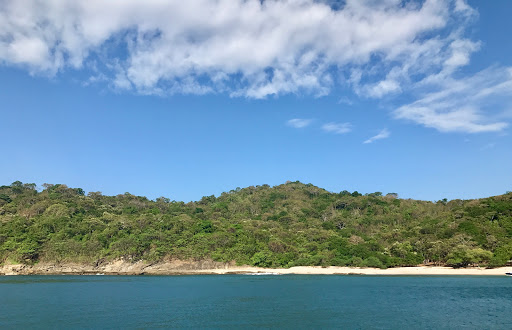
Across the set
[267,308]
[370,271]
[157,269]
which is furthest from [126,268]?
[267,308]

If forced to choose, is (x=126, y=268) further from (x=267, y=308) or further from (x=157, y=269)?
(x=267, y=308)

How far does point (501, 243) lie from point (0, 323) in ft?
307

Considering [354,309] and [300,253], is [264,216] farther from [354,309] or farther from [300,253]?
[354,309]

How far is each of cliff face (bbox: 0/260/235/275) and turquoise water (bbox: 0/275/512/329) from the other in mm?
43362

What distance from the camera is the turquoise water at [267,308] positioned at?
30.5m

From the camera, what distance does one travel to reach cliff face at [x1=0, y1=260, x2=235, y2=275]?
9444cm

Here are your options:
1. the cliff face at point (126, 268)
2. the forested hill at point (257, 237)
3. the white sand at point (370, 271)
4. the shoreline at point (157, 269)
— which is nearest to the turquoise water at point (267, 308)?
the white sand at point (370, 271)

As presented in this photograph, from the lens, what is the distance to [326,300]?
42.8 meters

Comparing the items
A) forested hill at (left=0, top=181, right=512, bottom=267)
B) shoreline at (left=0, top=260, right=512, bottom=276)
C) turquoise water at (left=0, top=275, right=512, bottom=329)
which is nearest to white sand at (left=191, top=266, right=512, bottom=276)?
shoreline at (left=0, top=260, right=512, bottom=276)

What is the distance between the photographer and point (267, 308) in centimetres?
3759

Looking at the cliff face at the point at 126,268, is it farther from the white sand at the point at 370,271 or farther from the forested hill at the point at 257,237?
the white sand at the point at 370,271

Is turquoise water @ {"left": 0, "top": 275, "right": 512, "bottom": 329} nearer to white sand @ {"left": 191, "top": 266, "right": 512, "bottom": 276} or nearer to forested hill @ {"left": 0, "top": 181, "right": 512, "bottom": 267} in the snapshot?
white sand @ {"left": 191, "top": 266, "right": 512, "bottom": 276}

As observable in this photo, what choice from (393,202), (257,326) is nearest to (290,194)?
(393,202)

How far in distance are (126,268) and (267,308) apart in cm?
6937
